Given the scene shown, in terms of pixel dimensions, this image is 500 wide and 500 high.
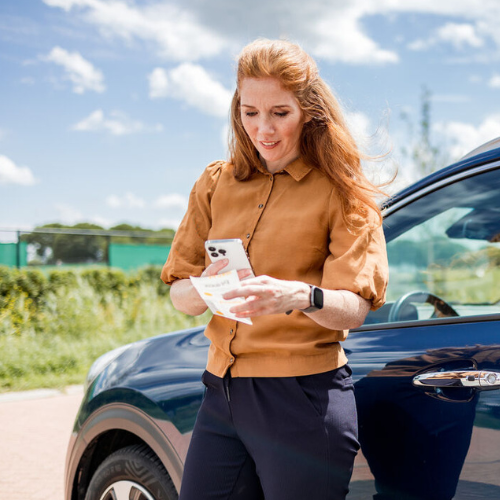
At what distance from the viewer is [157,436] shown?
7.60 feet

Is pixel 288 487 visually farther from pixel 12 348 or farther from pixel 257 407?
pixel 12 348

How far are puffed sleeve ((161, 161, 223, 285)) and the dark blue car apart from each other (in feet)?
1.78

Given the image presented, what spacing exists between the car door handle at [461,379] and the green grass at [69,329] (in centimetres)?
622

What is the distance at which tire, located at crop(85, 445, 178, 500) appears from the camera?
2287 mm

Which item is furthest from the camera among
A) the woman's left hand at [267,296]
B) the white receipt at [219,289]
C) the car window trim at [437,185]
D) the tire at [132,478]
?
the tire at [132,478]

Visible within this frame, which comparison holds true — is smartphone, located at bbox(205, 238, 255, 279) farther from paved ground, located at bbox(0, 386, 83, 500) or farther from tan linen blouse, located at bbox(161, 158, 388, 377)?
paved ground, located at bbox(0, 386, 83, 500)

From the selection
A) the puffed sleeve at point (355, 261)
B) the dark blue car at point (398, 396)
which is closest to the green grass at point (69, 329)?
the dark blue car at point (398, 396)

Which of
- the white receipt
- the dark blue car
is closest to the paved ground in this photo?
the dark blue car

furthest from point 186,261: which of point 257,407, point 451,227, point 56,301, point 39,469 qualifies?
point 56,301

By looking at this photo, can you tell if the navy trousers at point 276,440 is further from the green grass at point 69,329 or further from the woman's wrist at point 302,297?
→ the green grass at point 69,329

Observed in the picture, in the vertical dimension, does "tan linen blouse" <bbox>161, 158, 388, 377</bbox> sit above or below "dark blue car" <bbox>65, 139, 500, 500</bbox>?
above

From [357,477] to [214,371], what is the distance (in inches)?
20.5

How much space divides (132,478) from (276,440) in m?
0.98

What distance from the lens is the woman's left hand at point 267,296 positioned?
55.7 inches
